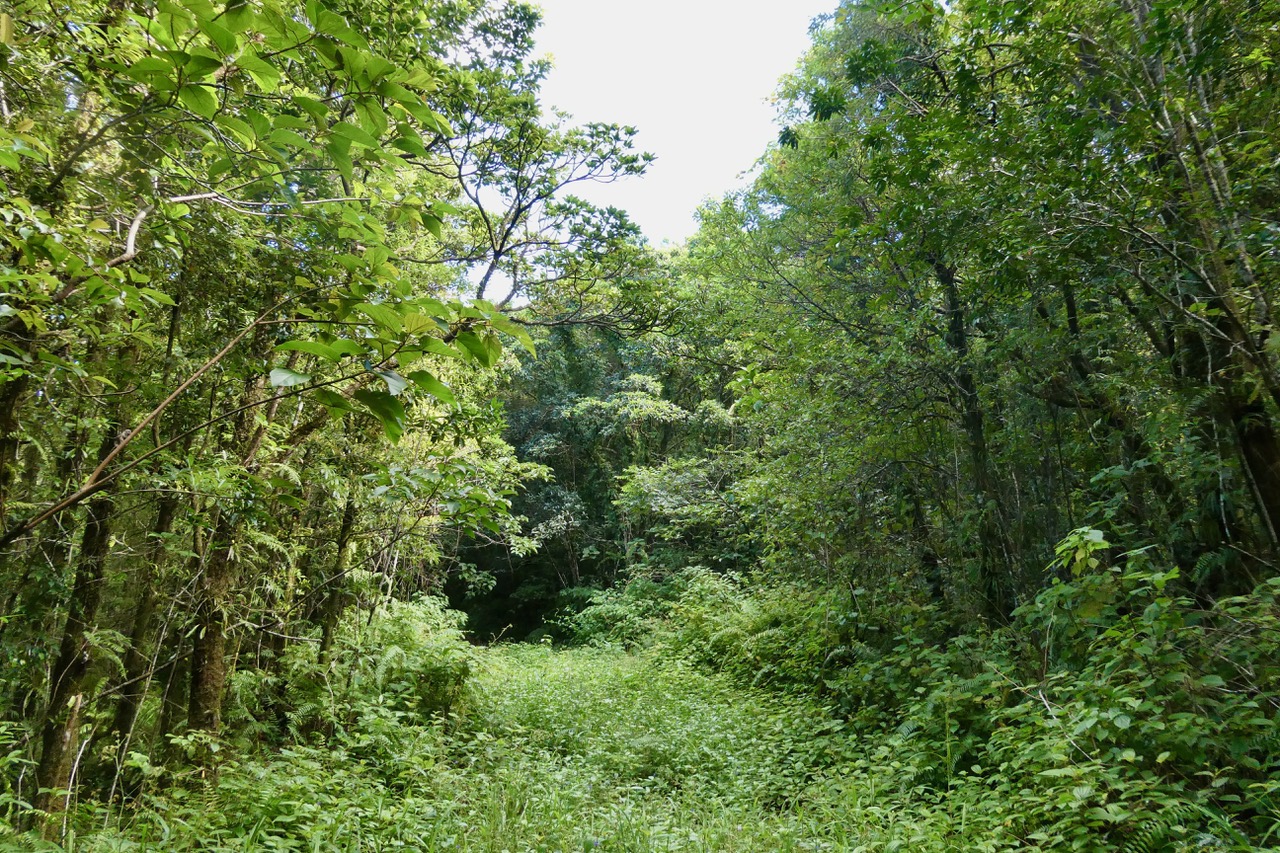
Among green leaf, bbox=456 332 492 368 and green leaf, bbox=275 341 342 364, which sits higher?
green leaf, bbox=456 332 492 368

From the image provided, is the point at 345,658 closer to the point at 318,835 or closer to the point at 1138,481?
the point at 318,835

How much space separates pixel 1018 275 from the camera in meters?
3.70

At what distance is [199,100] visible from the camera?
90 centimetres

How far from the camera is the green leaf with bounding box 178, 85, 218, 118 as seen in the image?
0.89 meters

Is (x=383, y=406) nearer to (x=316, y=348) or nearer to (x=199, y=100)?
(x=316, y=348)

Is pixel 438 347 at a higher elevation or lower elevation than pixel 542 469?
lower

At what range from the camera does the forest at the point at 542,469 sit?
57.7 inches

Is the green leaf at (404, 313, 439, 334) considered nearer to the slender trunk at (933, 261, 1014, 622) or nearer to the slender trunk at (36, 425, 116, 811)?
Result: the slender trunk at (36, 425, 116, 811)

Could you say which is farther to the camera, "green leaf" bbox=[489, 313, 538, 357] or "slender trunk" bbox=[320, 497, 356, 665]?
"slender trunk" bbox=[320, 497, 356, 665]

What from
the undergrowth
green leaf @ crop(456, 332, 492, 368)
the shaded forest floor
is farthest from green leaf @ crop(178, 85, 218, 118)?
the shaded forest floor

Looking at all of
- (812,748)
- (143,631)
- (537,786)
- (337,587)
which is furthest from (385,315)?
(812,748)

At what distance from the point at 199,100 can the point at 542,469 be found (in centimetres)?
599

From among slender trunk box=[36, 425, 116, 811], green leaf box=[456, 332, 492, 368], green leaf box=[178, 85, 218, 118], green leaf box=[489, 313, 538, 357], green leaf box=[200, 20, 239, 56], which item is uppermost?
green leaf box=[200, 20, 239, 56]

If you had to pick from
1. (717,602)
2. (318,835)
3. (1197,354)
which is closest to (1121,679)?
(1197,354)
